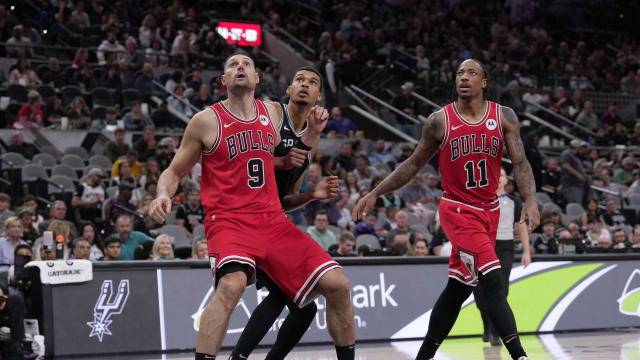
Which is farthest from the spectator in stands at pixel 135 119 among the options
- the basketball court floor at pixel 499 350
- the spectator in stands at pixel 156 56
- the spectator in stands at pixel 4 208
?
the basketball court floor at pixel 499 350

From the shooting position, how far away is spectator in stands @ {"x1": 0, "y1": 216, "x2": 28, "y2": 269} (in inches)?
390

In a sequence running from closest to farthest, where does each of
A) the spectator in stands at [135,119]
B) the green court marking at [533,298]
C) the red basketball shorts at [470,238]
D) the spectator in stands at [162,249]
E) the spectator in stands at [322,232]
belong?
the red basketball shorts at [470,238] < the spectator in stands at [162,249] < the green court marking at [533,298] < the spectator in stands at [322,232] < the spectator in stands at [135,119]

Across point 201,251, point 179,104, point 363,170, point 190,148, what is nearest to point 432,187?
point 363,170

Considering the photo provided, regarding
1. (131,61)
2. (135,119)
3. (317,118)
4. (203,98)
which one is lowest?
(317,118)

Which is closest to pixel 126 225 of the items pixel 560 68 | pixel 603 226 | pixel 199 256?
pixel 199 256

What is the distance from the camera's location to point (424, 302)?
36.0 feet

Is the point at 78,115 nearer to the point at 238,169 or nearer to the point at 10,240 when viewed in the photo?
the point at 10,240

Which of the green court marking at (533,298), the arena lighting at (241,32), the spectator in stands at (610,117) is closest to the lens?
the green court marking at (533,298)

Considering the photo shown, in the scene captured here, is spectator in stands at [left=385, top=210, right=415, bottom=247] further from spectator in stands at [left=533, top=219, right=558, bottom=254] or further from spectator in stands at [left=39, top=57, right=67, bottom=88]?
spectator in stands at [left=39, top=57, right=67, bottom=88]

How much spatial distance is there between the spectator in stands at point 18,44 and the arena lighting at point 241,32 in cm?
649

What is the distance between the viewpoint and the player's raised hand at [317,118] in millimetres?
5465

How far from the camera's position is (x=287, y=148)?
5.78m

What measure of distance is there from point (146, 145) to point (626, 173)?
10.0 metres

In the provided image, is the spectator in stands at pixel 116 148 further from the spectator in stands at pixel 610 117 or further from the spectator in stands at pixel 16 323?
the spectator in stands at pixel 610 117
